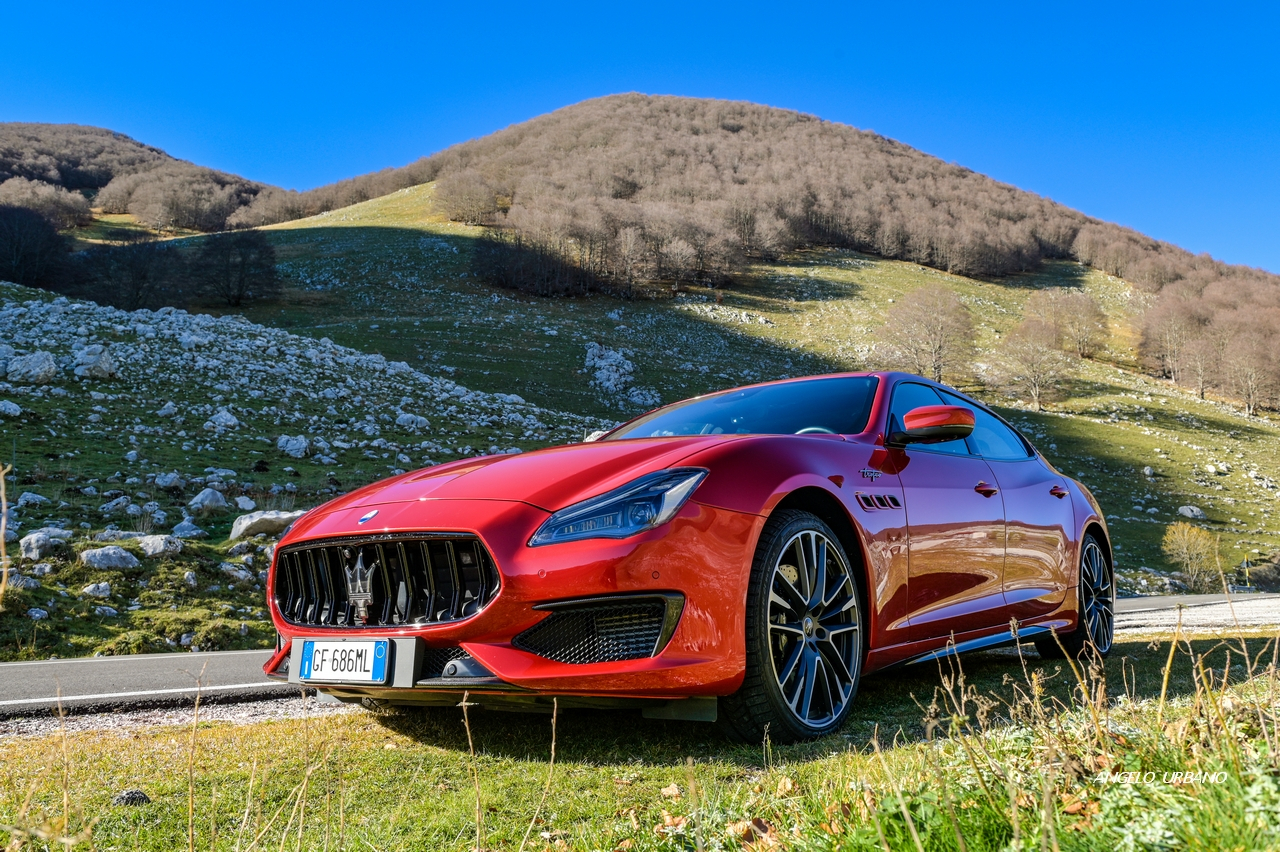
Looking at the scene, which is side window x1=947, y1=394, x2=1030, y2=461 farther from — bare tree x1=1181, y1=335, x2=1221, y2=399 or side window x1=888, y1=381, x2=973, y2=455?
bare tree x1=1181, y1=335, x2=1221, y2=399

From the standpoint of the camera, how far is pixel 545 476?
329 cm

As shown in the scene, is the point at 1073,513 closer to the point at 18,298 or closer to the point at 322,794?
the point at 322,794

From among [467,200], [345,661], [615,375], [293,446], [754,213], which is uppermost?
[754,213]

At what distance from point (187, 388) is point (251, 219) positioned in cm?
9305

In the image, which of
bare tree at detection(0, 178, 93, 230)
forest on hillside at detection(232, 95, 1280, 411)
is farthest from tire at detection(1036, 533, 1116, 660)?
bare tree at detection(0, 178, 93, 230)

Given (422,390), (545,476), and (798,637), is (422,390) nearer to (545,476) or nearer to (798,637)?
(545,476)

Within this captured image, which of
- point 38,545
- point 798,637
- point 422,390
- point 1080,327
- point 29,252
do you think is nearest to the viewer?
point 798,637

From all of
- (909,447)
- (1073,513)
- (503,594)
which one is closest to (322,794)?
(503,594)

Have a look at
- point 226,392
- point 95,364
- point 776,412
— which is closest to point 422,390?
point 226,392

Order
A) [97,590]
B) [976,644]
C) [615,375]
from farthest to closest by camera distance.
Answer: [615,375] < [97,590] < [976,644]

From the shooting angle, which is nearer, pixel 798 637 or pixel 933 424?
pixel 798 637

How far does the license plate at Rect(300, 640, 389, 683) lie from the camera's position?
3.03 meters

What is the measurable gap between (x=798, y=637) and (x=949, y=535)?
1.28 meters

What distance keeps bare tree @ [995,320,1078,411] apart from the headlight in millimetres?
57646
